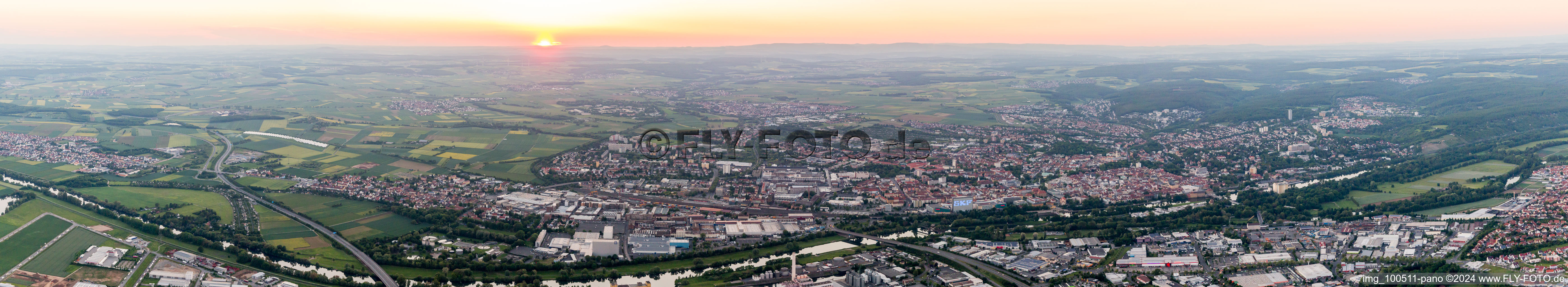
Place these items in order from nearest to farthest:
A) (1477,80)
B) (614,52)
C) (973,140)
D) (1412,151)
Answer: (1412,151), (973,140), (1477,80), (614,52)

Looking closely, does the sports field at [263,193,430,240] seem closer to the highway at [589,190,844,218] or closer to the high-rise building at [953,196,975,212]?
the highway at [589,190,844,218]

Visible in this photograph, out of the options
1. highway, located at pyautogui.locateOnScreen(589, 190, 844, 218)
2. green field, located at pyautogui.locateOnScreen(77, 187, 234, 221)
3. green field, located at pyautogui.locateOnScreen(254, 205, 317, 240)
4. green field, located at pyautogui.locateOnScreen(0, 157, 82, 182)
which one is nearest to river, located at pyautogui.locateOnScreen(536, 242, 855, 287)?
highway, located at pyautogui.locateOnScreen(589, 190, 844, 218)

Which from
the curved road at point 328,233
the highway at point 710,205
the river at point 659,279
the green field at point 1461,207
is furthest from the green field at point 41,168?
the green field at point 1461,207

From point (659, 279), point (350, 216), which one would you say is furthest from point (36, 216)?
point (659, 279)

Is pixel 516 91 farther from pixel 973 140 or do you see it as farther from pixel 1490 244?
pixel 1490 244

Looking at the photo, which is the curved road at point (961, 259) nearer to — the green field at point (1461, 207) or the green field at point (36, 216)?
the green field at point (1461, 207)

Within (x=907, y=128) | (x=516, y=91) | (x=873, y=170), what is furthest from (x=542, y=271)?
(x=516, y=91)
